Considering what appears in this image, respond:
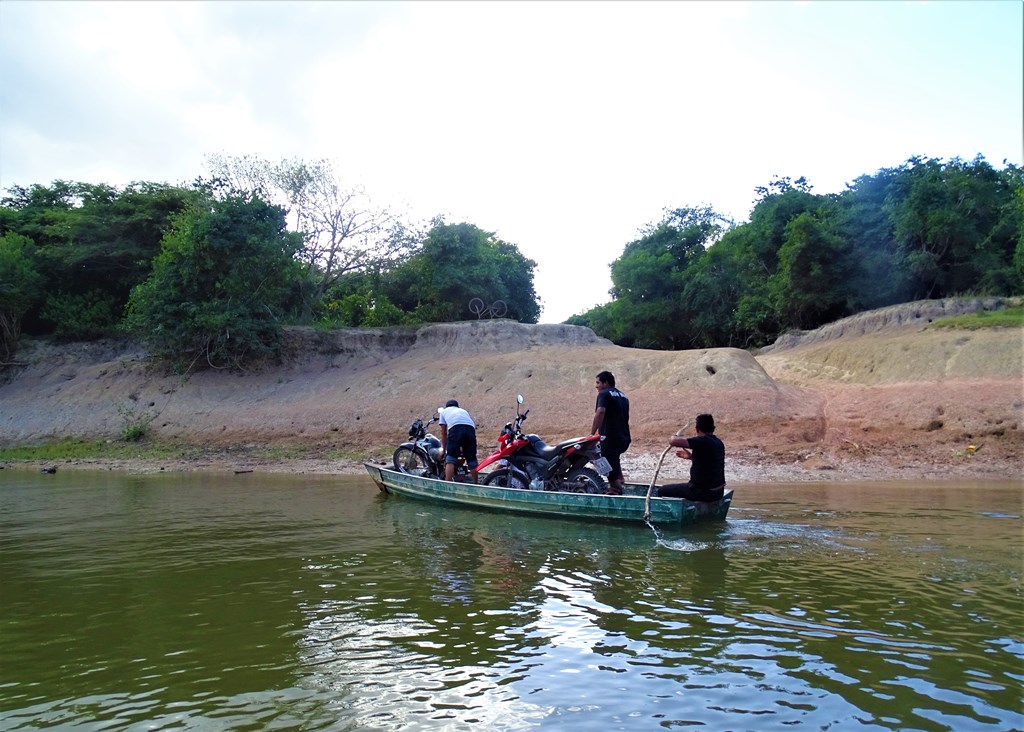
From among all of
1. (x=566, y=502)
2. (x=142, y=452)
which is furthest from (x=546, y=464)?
(x=142, y=452)

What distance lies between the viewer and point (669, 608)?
6.64 m

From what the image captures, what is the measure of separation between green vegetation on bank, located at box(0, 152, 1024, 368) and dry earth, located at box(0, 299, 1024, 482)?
1.84m

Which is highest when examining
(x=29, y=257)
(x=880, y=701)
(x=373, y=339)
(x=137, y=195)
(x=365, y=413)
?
(x=137, y=195)

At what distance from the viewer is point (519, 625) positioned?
20.6ft

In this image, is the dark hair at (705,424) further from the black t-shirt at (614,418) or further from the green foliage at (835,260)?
the green foliage at (835,260)

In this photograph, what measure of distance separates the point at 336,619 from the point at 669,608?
2800 mm

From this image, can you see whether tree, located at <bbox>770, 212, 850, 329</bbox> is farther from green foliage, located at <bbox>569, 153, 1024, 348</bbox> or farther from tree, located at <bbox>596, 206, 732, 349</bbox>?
tree, located at <bbox>596, 206, 732, 349</bbox>

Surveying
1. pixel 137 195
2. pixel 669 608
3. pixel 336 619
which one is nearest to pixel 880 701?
pixel 669 608

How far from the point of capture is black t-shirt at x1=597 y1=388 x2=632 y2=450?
453 inches

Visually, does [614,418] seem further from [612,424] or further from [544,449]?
[544,449]

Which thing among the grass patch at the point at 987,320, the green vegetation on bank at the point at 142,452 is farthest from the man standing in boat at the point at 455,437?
the grass patch at the point at 987,320

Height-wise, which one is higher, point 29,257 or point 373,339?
point 29,257

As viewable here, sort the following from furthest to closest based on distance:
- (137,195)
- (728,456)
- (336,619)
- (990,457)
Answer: (137,195) → (728,456) → (990,457) → (336,619)

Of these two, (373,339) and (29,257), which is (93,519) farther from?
(29,257)
